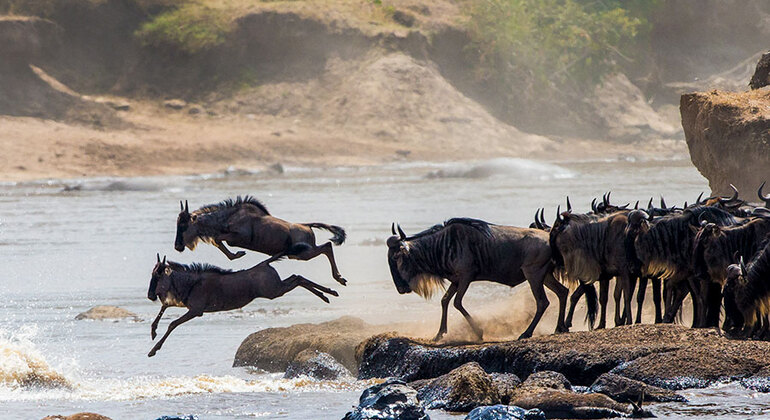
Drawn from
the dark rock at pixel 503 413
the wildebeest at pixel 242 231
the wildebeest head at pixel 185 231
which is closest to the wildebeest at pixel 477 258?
the wildebeest at pixel 242 231

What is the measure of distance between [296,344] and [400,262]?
5.44ft

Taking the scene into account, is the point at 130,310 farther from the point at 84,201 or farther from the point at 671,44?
the point at 671,44

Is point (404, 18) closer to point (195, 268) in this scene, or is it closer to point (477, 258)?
point (195, 268)

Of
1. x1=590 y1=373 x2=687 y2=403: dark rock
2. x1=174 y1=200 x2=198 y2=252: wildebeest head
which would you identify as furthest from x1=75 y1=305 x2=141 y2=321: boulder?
x1=590 y1=373 x2=687 y2=403: dark rock

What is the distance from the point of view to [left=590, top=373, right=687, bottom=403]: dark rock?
9.41 m

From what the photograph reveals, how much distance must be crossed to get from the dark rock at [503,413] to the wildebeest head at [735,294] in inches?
109

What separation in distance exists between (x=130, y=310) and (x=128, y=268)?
4.55 m

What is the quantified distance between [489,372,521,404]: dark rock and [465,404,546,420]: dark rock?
2.94ft

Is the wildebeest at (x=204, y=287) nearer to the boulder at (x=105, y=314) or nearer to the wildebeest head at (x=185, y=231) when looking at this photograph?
the wildebeest head at (x=185, y=231)

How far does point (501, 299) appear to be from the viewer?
57.1ft

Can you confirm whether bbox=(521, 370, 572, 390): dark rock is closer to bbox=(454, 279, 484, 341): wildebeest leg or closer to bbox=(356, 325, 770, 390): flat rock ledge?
bbox=(356, 325, 770, 390): flat rock ledge

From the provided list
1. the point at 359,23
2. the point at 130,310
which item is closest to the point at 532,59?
the point at 359,23

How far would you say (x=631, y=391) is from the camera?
9.41m

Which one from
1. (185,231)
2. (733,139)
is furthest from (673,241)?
(733,139)
